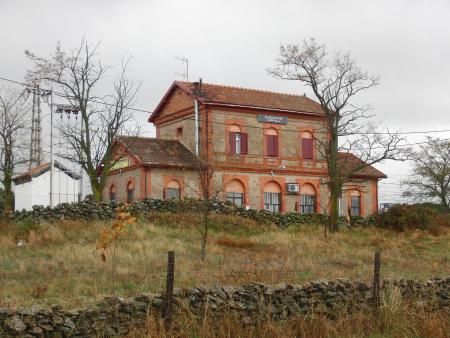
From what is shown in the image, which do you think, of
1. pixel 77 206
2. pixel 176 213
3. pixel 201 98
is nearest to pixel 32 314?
pixel 77 206

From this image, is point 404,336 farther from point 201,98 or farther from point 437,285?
point 201,98

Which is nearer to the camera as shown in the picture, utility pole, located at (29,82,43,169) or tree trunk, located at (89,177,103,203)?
tree trunk, located at (89,177,103,203)

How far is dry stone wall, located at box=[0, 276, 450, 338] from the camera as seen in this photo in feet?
29.9

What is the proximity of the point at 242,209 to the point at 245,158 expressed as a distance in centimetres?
813

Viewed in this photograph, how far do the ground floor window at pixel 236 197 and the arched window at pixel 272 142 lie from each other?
3.60 m

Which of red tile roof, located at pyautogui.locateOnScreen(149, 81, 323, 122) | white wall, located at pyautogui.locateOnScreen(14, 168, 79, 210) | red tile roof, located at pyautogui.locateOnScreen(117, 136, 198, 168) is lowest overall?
white wall, located at pyautogui.locateOnScreen(14, 168, 79, 210)

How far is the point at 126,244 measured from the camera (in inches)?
863

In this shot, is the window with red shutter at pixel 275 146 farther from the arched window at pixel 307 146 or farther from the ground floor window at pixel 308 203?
the ground floor window at pixel 308 203

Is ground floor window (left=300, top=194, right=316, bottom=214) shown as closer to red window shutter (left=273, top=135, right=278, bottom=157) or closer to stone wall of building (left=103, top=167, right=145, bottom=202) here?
red window shutter (left=273, top=135, right=278, bottom=157)

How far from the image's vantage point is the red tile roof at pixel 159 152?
37.3 metres

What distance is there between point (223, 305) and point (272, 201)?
100.0 ft

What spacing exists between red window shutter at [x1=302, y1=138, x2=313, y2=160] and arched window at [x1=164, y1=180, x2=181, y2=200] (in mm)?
9653

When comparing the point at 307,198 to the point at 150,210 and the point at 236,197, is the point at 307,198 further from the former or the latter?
the point at 150,210

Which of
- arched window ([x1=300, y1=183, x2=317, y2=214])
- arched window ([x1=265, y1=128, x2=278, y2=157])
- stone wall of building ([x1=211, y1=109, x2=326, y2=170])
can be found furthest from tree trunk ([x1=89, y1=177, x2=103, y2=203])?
arched window ([x1=300, y1=183, x2=317, y2=214])
